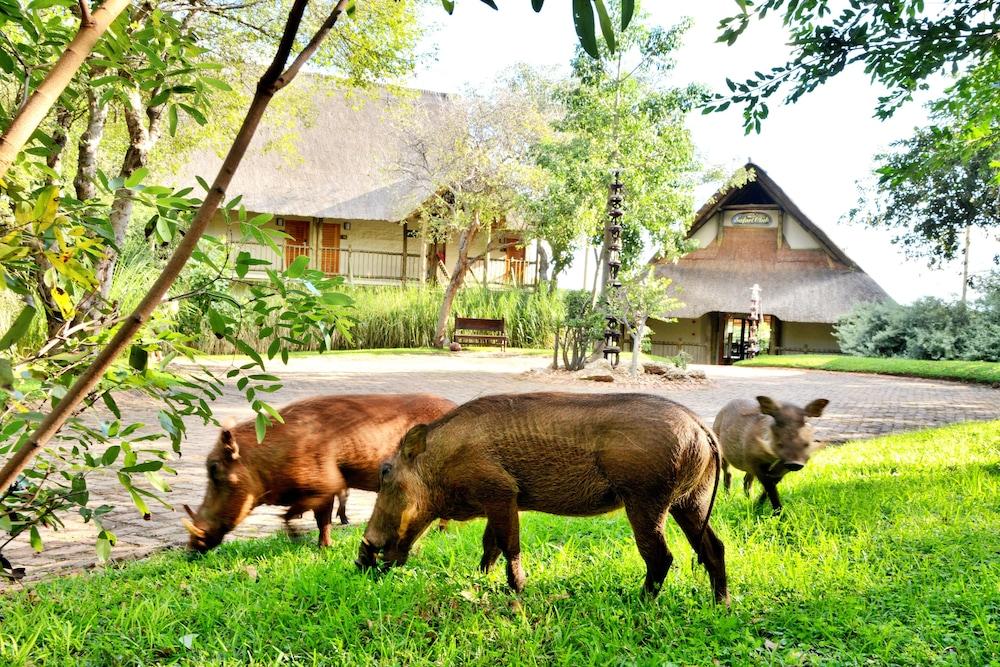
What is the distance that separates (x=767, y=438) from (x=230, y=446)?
11.3 feet

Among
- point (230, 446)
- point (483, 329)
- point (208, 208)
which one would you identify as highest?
point (208, 208)

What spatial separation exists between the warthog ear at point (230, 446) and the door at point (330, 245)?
3000cm

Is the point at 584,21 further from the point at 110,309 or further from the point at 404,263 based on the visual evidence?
the point at 404,263

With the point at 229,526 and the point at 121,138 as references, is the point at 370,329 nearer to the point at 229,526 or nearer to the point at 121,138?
the point at 121,138

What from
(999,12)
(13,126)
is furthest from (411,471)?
(999,12)

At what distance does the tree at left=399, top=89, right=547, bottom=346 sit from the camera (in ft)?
91.5

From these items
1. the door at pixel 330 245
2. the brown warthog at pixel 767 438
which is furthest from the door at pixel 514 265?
the brown warthog at pixel 767 438

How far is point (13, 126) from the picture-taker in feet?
4.60

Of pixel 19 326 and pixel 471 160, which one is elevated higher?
pixel 471 160

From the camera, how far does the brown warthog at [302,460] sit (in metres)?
4.47

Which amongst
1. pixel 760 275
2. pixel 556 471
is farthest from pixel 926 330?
pixel 556 471

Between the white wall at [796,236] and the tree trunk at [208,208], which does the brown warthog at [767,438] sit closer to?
the tree trunk at [208,208]

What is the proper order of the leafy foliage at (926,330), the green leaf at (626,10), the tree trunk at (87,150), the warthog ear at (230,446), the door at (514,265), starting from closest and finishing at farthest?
the green leaf at (626,10) < the warthog ear at (230,446) < the tree trunk at (87,150) < the leafy foliage at (926,330) < the door at (514,265)

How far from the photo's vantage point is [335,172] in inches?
1357
